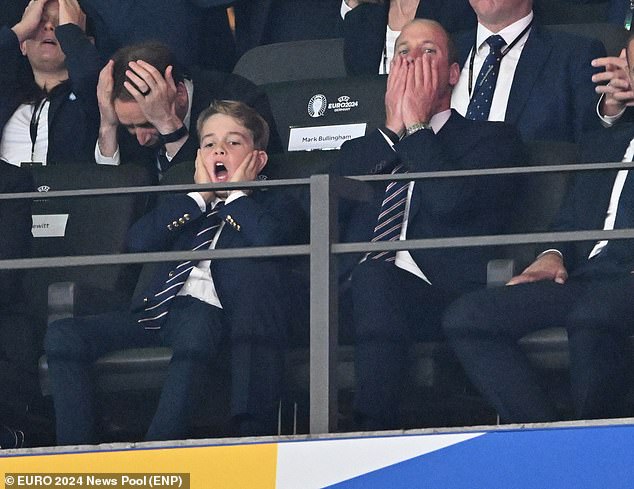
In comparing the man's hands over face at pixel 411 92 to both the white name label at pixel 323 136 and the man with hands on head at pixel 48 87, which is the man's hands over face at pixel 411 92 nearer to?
the white name label at pixel 323 136

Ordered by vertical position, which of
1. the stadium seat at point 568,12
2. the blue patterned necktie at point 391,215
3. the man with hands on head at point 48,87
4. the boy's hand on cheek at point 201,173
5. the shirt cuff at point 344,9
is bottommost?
the blue patterned necktie at point 391,215

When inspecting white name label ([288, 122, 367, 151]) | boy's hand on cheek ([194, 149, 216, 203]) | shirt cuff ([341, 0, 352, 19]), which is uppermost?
shirt cuff ([341, 0, 352, 19])

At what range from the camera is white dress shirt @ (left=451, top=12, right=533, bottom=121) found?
4.59 meters

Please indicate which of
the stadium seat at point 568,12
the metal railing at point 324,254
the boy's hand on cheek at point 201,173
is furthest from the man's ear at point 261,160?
the stadium seat at point 568,12

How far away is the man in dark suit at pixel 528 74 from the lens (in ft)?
14.7

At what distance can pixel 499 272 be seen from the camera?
149 inches

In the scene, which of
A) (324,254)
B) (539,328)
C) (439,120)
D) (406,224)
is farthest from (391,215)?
(539,328)

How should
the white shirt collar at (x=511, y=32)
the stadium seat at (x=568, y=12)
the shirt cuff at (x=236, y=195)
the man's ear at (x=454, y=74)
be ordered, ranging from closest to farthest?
the shirt cuff at (x=236, y=195), the man's ear at (x=454, y=74), the white shirt collar at (x=511, y=32), the stadium seat at (x=568, y=12)

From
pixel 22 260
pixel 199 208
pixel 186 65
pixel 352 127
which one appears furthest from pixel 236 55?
pixel 22 260

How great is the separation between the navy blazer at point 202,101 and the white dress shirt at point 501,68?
545 millimetres

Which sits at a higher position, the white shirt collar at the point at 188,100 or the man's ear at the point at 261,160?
the white shirt collar at the point at 188,100

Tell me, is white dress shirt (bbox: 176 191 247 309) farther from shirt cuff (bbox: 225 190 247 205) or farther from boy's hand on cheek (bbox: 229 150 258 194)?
boy's hand on cheek (bbox: 229 150 258 194)

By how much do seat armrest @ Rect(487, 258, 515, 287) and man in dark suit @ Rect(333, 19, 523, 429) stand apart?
0.02 meters

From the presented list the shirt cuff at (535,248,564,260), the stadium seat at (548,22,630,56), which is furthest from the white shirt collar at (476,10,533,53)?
the shirt cuff at (535,248,564,260)
